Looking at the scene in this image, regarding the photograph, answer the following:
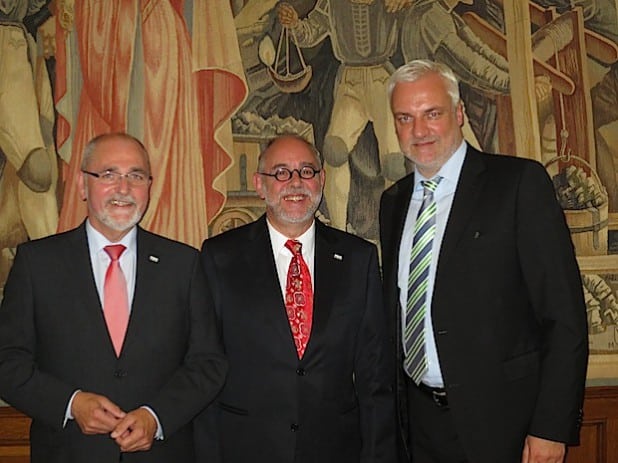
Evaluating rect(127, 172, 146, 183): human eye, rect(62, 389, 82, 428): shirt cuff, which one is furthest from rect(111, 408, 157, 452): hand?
rect(127, 172, 146, 183): human eye

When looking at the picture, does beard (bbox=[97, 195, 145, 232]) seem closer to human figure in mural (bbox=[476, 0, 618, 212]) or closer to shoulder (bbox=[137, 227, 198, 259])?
shoulder (bbox=[137, 227, 198, 259])

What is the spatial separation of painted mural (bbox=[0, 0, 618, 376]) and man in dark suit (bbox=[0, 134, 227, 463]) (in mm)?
1146

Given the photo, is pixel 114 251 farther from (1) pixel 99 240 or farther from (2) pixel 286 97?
→ (2) pixel 286 97

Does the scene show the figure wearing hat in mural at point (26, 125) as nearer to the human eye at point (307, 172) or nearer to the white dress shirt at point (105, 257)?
the white dress shirt at point (105, 257)

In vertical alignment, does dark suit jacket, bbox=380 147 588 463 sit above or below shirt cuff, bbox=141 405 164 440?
above

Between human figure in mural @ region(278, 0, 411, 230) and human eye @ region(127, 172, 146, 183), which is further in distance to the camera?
human figure in mural @ region(278, 0, 411, 230)

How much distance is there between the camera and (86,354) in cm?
232

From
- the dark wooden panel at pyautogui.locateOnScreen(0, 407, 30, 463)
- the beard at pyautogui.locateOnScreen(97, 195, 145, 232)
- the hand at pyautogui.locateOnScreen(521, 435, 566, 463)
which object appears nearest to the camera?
the hand at pyautogui.locateOnScreen(521, 435, 566, 463)

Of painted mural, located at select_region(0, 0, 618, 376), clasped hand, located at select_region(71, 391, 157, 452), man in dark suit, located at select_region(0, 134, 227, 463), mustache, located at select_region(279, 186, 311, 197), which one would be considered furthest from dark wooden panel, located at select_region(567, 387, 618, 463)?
clasped hand, located at select_region(71, 391, 157, 452)

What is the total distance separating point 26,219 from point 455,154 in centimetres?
232

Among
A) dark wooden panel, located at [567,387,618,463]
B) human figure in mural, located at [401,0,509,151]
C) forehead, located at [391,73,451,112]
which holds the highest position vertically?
A: human figure in mural, located at [401,0,509,151]

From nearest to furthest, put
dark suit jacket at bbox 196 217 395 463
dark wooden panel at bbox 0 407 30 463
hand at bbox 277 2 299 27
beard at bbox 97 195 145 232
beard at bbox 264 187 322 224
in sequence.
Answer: beard at bbox 97 195 145 232, dark suit jacket at bbox 196 217 395 463, beard at bbox 264 187 322 224, dark wooden panel at bbox 0 407 30 463, hand at bbox 277 2 299 27

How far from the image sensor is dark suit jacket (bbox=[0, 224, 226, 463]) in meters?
2.29

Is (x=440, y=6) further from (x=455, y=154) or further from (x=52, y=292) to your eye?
(x=52, y=292)
